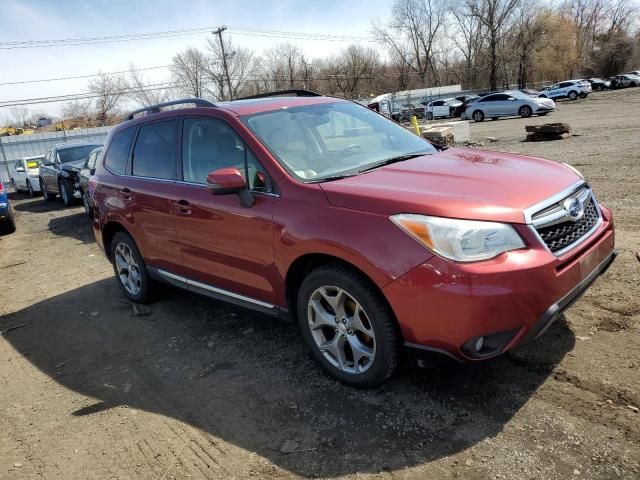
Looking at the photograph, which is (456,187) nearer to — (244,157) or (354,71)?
(244,157)

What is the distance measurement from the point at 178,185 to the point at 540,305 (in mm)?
2956

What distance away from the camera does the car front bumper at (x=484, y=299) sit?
2574 millimetres

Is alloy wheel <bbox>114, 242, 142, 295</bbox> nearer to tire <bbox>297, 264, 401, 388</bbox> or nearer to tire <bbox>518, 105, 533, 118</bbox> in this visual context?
tire <bbox>297, 264, 401, 388</bbox>

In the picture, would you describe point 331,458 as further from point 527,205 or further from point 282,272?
point 527,205

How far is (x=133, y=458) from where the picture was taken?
2.94m

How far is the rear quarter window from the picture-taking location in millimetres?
5227

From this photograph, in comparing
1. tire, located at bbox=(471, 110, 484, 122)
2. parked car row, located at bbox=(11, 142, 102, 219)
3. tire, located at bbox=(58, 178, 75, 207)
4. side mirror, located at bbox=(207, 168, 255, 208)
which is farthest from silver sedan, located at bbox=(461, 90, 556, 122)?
side mirror, located at bbox=(207, 168, 255, 208)

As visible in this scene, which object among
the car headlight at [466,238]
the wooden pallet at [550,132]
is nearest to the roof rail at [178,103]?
the car headlight at [466,238]

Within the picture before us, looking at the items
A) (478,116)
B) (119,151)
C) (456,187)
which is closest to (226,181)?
(456,187)

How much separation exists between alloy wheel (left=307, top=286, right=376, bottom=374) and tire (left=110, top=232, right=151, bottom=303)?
251cm

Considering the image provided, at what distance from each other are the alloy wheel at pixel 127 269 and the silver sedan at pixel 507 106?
28.7 metres

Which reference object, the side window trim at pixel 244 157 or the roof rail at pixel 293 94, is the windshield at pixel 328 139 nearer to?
the side window trim at pixel 244 157

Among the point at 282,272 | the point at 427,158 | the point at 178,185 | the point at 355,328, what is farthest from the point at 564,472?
the point at 178,185

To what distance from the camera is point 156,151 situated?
15.5 feet
